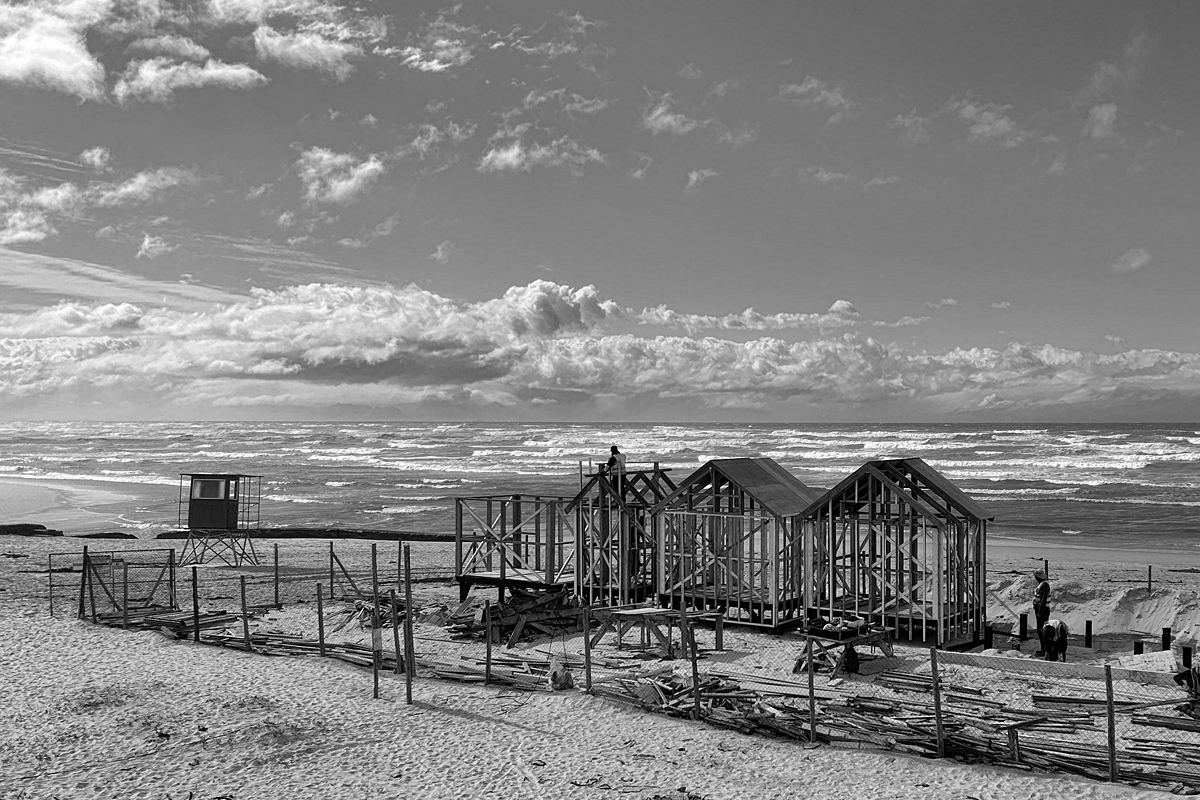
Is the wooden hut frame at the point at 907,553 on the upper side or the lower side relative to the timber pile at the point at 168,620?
upper

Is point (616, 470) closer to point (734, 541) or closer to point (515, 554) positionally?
point (734, 541)

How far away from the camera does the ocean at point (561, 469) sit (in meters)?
48.9

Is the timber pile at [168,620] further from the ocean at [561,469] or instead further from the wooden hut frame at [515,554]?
the ocean at [561,469]

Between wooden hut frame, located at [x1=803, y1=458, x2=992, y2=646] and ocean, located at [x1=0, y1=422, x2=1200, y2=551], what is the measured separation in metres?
24.6

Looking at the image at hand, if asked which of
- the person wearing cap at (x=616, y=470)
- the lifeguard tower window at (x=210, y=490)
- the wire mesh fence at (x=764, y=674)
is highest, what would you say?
the person wearing cap at (x=616, y=470)

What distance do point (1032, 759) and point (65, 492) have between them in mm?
68258

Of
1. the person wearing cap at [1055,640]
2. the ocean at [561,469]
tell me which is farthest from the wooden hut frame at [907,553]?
the ocean at [561,469]

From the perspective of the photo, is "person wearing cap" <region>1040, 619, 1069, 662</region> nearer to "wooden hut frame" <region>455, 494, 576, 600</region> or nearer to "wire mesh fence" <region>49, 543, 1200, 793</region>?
"wire mesh fence" <region>49, 543, 1200, 793</region>

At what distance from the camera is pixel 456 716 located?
51.9 feet

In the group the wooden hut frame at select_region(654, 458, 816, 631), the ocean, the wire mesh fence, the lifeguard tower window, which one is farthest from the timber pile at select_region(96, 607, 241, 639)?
the ocean

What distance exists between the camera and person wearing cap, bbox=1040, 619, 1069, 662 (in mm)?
18391

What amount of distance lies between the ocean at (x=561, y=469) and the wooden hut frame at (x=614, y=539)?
24882 mm

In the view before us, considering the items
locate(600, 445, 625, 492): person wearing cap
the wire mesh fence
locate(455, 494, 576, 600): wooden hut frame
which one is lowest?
the wire mesh fence

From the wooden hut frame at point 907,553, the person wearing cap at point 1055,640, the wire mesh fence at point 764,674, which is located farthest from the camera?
the wooden hut frame at point 907,553
